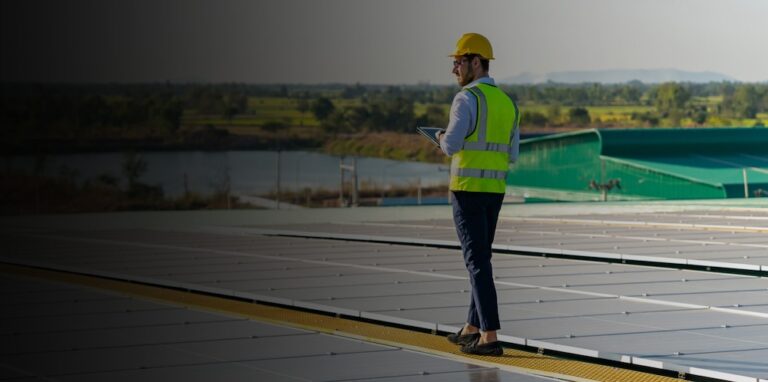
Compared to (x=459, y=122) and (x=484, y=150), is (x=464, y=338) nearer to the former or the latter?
(x=484, y=150)

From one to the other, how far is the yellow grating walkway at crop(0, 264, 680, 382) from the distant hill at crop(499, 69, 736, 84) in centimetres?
4849

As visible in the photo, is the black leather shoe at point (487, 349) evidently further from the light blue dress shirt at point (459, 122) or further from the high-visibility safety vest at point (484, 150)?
the light blue dress shirt at point (459, 122)

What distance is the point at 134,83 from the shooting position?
53.7m

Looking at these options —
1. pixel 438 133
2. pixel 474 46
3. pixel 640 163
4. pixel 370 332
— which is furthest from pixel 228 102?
pixel 474 46

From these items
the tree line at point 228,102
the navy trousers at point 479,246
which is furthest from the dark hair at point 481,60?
the tree line at point 228,102

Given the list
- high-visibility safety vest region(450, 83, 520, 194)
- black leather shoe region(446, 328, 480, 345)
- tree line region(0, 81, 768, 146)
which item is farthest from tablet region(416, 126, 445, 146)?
tree line region(0, 81, 768, 146)

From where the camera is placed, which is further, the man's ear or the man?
the man's ear

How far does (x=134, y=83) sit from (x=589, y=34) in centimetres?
2014

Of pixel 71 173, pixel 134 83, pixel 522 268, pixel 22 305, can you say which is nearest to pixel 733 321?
pixel 522 268

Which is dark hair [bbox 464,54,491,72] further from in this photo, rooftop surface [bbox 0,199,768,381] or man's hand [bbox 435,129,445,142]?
rooftop surface [bbox 0,199,768,381]

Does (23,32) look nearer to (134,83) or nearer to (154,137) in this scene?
(134,83)

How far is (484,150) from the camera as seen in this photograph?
344 inches

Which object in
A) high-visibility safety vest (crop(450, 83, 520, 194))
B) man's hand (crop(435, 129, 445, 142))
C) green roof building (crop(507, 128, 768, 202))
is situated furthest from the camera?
green roof building (crop(507, 128, 768, 202))

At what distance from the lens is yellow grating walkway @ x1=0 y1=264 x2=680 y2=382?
7.89 metres
